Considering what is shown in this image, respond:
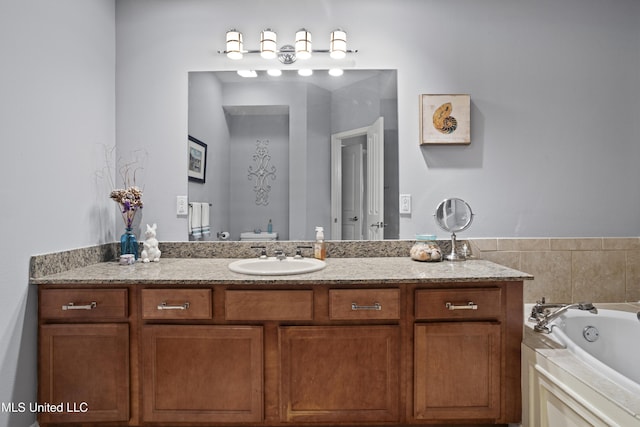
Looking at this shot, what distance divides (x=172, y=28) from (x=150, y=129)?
0.65 meters

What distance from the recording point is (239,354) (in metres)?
1.63

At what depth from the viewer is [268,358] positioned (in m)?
1.63

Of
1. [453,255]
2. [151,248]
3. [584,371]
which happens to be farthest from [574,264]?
[151,248]

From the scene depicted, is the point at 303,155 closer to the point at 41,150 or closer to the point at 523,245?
the point at 41,150

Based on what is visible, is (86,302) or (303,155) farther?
(303,155)

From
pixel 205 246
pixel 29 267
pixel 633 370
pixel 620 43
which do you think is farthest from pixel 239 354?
pixel 620 43

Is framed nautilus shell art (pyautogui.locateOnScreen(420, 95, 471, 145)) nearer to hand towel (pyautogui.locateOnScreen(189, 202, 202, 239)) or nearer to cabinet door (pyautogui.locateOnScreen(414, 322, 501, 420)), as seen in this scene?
cabinet door (pyautogui.locateOnScreen(414, 322, 501, 420))

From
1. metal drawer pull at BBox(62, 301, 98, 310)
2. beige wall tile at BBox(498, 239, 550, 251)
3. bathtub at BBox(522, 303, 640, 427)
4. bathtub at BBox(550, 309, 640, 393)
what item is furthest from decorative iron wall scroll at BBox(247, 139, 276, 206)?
bathtub at BBox(550, 309, 640, 393)

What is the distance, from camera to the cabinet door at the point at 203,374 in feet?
5.34

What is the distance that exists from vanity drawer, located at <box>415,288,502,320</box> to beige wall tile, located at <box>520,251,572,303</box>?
0.71m

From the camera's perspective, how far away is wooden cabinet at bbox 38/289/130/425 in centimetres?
162

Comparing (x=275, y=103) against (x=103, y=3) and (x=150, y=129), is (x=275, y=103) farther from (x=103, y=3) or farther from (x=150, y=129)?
(x=103, y=3)

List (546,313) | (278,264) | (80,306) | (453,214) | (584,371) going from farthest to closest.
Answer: (453,214) → (278,264) → (546,313) → (80,306) → (584,371)

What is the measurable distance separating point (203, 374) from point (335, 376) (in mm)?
598
